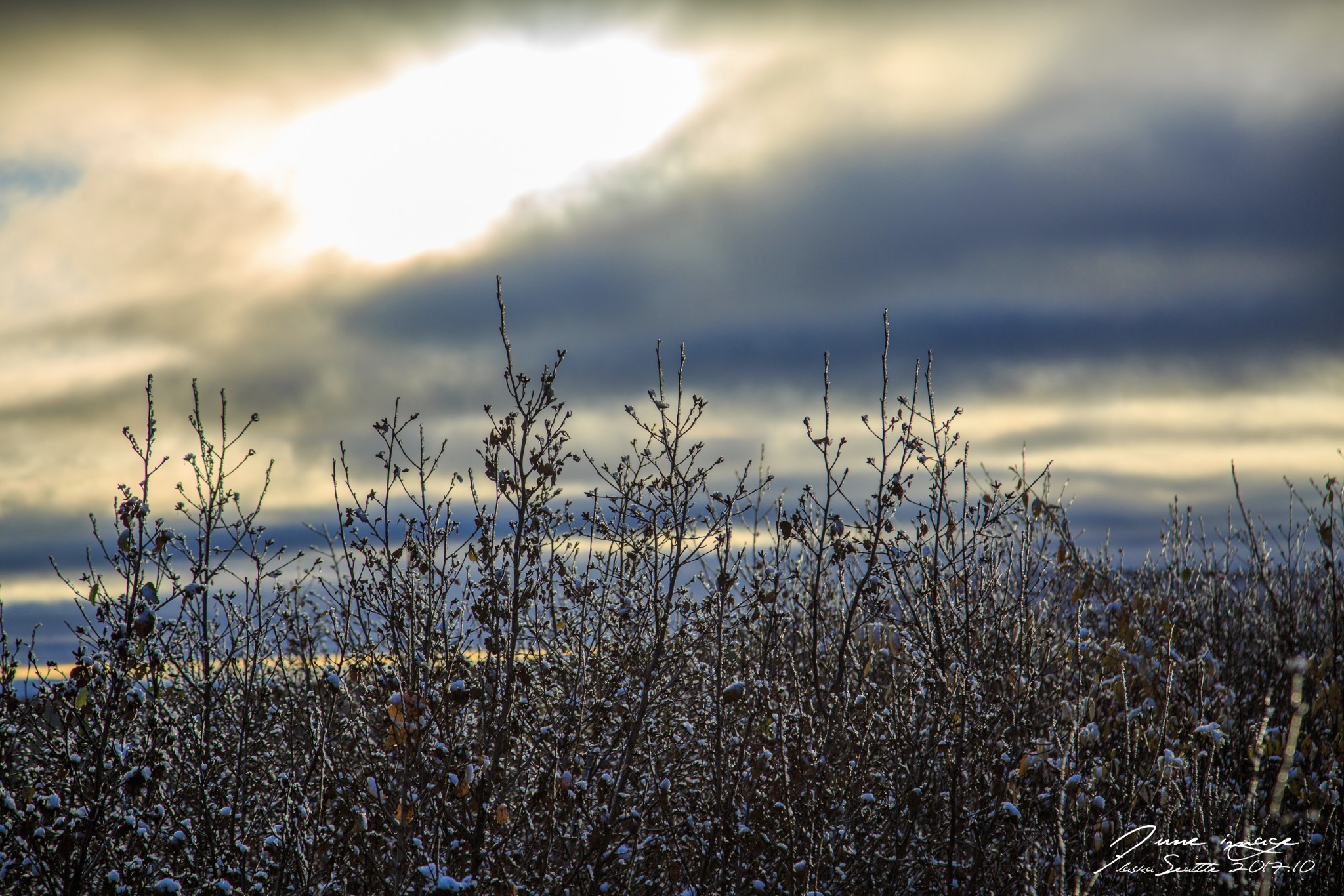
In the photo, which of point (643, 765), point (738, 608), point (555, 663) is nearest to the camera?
point (555, 663)

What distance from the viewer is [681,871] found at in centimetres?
715

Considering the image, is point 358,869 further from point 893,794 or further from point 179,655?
point 893,794

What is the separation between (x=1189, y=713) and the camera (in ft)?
24.7

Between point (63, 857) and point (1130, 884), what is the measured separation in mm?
7607

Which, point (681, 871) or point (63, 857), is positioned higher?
point (63, 857)

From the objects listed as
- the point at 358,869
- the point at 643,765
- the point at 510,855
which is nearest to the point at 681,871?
the point at 643,765

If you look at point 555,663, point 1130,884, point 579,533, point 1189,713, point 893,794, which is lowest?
point 1130,884

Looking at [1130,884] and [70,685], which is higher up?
[70,685]

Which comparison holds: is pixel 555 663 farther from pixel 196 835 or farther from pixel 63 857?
pixel 63 857

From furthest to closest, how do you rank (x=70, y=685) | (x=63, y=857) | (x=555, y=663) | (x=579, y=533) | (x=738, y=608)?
1. (x=738, y=608)
2. (x=555, y=663)
3. (x=579, y=533)
4. (x=70, y=685)
5. (x=63, y=857)

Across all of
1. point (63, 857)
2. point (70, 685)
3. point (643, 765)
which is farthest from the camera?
point (643, 765)

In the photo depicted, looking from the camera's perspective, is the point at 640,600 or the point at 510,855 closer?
the point at 510,855

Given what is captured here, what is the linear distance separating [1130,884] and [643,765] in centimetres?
404

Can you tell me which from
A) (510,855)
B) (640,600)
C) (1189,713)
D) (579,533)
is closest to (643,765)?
(640,600)
